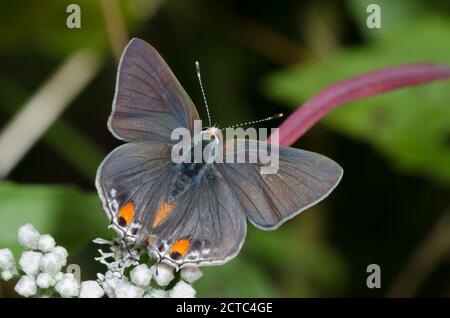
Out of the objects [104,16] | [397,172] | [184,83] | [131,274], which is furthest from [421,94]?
[131,274]

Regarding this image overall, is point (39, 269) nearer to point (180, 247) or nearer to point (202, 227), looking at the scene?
point (180, 247)

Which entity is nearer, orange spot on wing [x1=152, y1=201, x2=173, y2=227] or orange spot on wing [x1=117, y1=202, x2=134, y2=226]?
orange spot on wing [x1=117, y1=202, x2=134, y2=226]

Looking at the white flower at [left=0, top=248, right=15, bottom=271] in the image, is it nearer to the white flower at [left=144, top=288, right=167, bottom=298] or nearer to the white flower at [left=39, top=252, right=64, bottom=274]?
the white flower at [left=39, top=252, right=64, bottom=274]

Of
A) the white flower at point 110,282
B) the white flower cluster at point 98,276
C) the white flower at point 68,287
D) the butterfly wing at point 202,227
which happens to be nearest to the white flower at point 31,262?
the white flower cluster at point 98,276

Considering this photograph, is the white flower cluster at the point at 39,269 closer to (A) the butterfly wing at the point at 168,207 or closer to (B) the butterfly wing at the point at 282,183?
(A) the butterfly wing at the point at 168,207

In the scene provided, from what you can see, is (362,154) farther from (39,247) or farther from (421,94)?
(39,247)

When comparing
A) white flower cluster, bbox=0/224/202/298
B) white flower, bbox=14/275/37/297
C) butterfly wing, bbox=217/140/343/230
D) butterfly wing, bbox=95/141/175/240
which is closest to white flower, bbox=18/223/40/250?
white flower cluster, bbox=0/224/202/298

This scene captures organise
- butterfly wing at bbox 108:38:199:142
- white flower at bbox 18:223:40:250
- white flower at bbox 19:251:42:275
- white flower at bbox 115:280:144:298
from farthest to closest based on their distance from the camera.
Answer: butterfly wing at bbox 108:38:199:142
white flower at bbox 18:223:40:250
white flower at bbox 19:251:42:275
white flower at bbox 115:280:144:298
